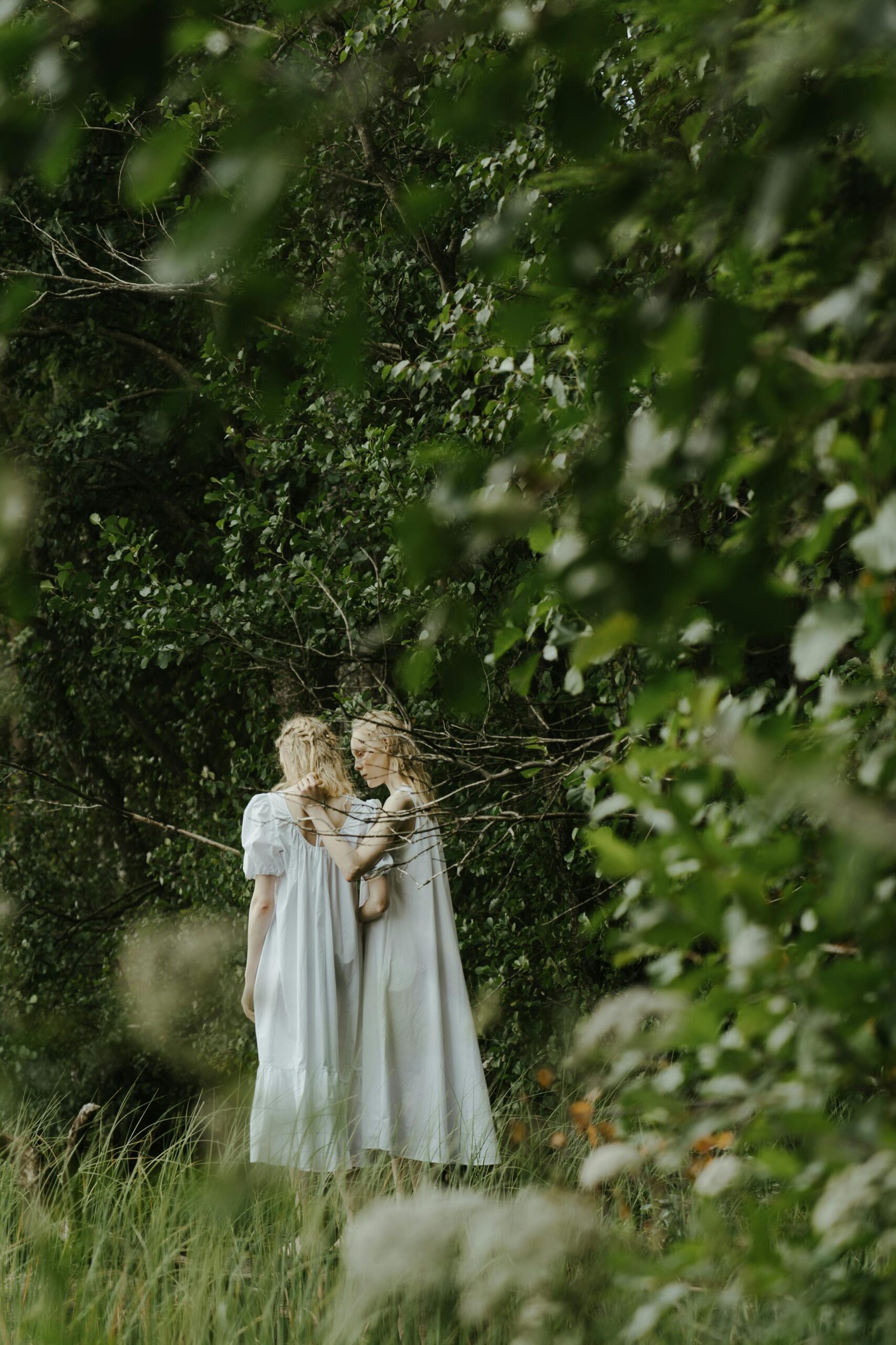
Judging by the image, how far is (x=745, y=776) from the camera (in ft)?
3.56

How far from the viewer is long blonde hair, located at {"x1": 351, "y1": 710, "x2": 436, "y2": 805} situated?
10.5 ft

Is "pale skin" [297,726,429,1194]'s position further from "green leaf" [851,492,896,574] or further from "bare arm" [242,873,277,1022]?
"green leaf" [851,492,896,574]

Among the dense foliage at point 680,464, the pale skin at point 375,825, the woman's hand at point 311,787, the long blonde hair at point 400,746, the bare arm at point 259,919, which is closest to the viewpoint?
the dense foliage at point 680,464

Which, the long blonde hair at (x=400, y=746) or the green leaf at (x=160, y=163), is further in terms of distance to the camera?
the long blonde hair at (x=400, y=746)

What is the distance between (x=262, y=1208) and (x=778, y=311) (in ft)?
9.32

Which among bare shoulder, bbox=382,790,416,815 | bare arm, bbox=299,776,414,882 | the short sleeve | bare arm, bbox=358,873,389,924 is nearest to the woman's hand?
bare arm, bbox=299,776,414,882

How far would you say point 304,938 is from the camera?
4.41 metres

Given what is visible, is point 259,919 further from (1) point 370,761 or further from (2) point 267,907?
(1) point 370,761

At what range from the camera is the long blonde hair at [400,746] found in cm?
320

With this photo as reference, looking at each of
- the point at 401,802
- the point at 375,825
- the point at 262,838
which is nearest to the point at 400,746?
the point at 375,825

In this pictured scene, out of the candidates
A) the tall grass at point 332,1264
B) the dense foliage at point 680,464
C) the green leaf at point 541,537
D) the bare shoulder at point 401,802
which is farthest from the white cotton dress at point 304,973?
the green leaf at point 541,537

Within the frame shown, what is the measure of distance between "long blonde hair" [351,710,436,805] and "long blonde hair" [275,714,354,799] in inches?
5.7

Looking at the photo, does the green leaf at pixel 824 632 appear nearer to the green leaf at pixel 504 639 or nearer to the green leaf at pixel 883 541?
the green leaf at pixel 883 541

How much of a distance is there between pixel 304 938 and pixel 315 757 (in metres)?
0.61
